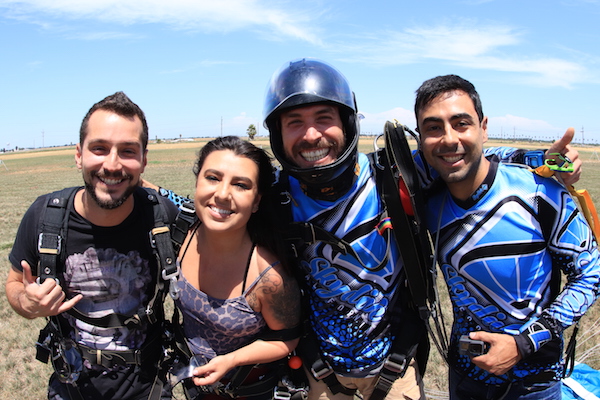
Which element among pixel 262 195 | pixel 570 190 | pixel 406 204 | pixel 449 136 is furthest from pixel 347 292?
pixel 570 190

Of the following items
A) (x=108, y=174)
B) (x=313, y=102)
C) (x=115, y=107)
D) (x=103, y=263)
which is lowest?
(x=103, y=263)

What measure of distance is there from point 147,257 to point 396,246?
5.71 ft

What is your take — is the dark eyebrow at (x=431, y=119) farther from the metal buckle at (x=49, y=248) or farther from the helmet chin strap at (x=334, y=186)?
the metal buckle at (x=49, y=248)

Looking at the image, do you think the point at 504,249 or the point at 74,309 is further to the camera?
the point at 74,309

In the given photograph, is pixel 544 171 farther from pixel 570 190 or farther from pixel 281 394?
pixel 281 394

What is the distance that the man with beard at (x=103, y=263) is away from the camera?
2.69 meters

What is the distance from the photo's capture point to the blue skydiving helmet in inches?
109

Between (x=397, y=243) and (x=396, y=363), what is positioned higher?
(x=397, y=243)

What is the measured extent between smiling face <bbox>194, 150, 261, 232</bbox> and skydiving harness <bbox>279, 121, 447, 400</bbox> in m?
0.29

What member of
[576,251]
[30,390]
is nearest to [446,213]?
[576,251]

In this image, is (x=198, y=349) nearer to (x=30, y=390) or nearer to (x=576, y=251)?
(x=576, y=251)

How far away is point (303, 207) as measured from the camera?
2.89 meters

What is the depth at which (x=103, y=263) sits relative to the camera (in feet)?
9.13

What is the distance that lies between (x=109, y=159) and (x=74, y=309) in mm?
1066
